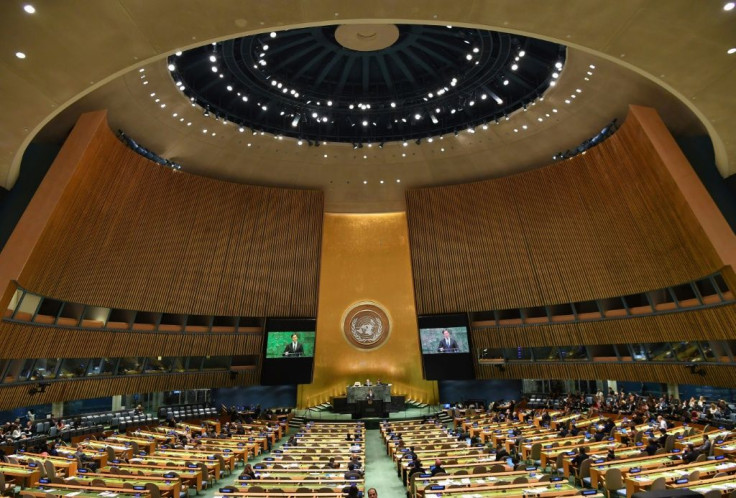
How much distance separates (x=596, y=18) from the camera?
8547 millimetres

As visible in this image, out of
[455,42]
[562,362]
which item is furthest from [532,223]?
[455,42]

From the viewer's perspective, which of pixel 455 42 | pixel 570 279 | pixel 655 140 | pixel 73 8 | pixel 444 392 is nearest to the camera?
pixel 73 8

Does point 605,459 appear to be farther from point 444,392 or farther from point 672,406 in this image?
point 444,392

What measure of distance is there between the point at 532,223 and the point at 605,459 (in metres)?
12.9

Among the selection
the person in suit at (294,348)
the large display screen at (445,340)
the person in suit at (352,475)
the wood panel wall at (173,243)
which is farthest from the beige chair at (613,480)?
the person in suit at (294,348)

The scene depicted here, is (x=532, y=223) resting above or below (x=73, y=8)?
above

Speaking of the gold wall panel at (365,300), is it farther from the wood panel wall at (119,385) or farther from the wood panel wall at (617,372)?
the wood panel wall at (119,385)

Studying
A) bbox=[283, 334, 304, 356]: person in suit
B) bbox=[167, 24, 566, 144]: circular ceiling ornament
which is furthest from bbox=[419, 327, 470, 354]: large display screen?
bbox=[167, 24, 566, 144]: circular ceiling ornament

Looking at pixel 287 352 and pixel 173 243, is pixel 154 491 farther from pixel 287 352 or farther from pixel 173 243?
pixel 287 352

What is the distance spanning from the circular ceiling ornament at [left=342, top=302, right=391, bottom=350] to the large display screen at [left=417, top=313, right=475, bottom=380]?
4.09 m

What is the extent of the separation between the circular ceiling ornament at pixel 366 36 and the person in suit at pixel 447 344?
1352cm

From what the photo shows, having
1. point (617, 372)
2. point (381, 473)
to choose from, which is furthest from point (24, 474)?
point (617, 372)

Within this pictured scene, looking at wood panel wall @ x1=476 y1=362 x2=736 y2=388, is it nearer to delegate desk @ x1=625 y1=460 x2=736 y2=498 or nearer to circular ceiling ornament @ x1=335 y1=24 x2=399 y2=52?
delegate desk @ x1=625 y1=460 x2=736 y2=498

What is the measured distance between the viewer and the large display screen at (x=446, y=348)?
22266 mm
